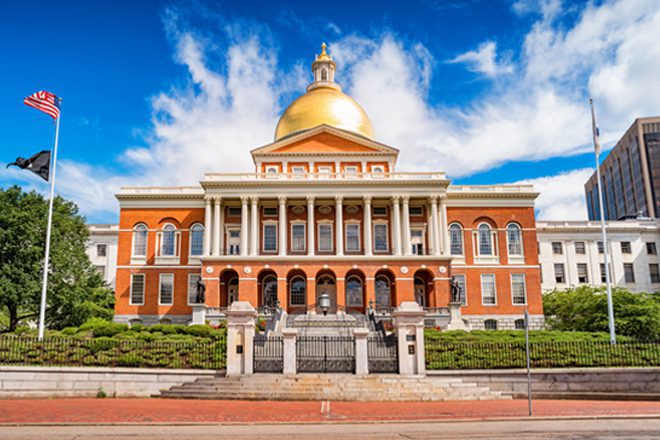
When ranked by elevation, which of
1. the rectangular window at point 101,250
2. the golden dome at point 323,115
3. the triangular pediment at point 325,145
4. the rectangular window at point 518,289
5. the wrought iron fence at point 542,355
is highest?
the golden dome at point 323,115

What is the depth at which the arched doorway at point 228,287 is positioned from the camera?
47.8 meters

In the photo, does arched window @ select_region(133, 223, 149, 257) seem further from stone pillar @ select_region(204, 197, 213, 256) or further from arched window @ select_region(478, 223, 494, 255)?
arched window @ select_region(478, 223, 494, 255)

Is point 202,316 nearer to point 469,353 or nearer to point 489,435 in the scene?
point 469,353

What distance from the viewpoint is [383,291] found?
4794 centimetres

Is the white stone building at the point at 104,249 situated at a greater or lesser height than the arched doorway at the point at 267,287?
greater

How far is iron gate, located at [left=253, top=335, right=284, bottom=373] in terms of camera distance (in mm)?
19672

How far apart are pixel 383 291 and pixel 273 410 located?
1301 inches

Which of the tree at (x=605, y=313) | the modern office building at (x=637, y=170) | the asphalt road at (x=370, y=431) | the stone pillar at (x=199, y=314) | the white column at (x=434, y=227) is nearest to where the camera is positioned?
the asphalt road at (x=370, y=431)

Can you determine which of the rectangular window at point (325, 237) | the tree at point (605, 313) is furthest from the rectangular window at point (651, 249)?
the rectangular window at point (325, 237)

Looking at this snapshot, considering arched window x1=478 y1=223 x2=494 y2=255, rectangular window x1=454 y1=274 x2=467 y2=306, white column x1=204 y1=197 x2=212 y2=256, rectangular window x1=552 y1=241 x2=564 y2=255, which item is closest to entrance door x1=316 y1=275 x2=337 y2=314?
white column x1=204 y1=197 x2=212 y2=256

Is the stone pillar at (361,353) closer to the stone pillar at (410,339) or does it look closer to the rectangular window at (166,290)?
the stone pillar at (410,339)

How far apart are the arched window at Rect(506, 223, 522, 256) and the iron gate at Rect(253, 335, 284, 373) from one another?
3365 cm

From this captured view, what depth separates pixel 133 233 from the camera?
49.6 metres

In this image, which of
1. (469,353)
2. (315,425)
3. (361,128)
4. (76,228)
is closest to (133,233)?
(76,228)
